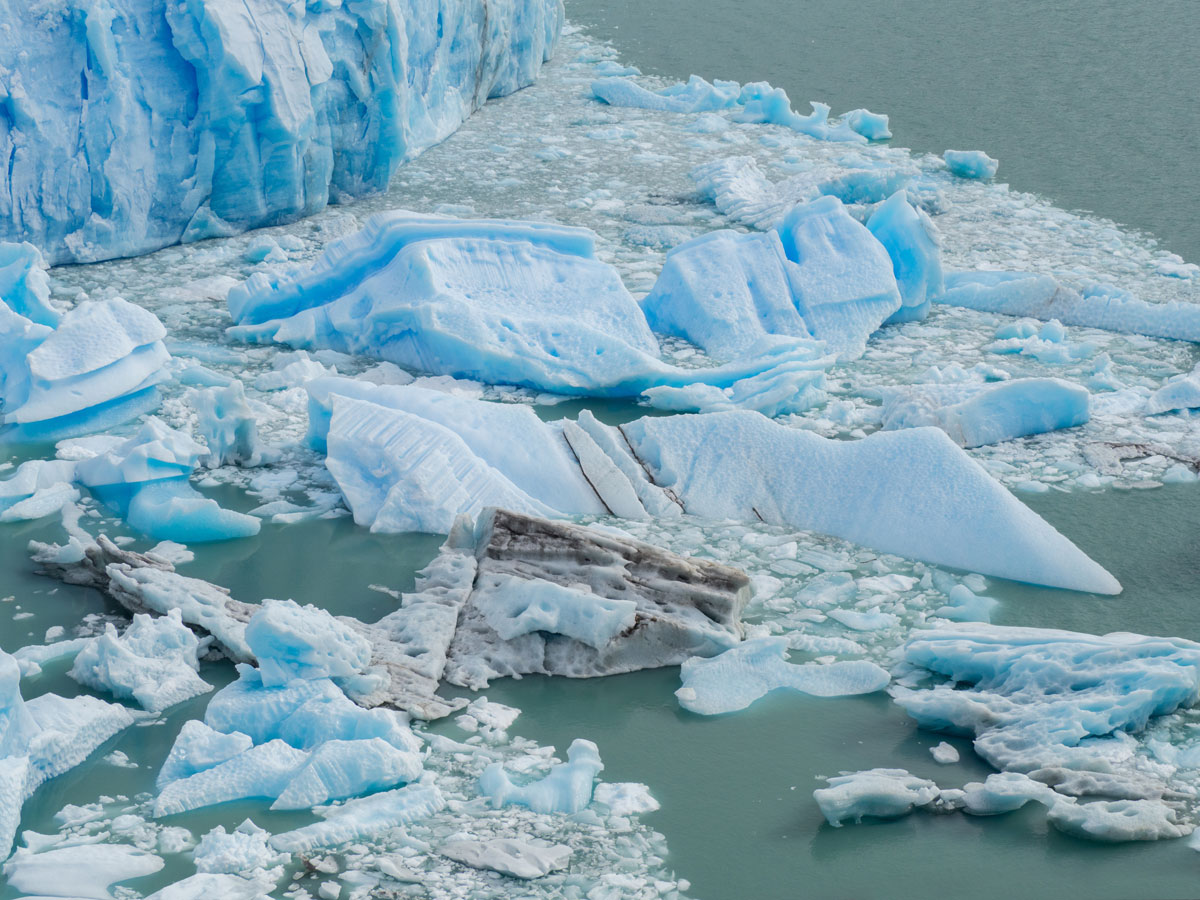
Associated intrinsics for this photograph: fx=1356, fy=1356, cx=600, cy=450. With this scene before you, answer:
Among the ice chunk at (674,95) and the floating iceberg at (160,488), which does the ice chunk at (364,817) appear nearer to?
the floating iceberg at (160,488)

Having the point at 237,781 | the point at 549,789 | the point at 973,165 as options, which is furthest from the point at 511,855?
the point at 973,165

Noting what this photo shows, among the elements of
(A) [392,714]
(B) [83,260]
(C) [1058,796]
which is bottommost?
(B) [83,260]

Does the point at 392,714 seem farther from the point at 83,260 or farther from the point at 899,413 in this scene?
the point at 83,260

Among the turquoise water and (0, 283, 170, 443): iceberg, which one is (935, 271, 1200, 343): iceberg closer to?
the turquoise water

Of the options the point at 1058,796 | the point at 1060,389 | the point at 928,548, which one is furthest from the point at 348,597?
the point at 1060,389

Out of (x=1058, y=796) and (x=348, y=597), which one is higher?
(x=1058, y=796)

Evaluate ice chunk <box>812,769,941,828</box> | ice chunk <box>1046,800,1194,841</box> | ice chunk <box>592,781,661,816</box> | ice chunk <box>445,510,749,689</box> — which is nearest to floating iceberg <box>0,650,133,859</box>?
ice chunk <box>445,510,749,689</box>

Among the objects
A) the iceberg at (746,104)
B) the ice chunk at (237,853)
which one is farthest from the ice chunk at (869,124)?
the ice chunk at (237,853)
